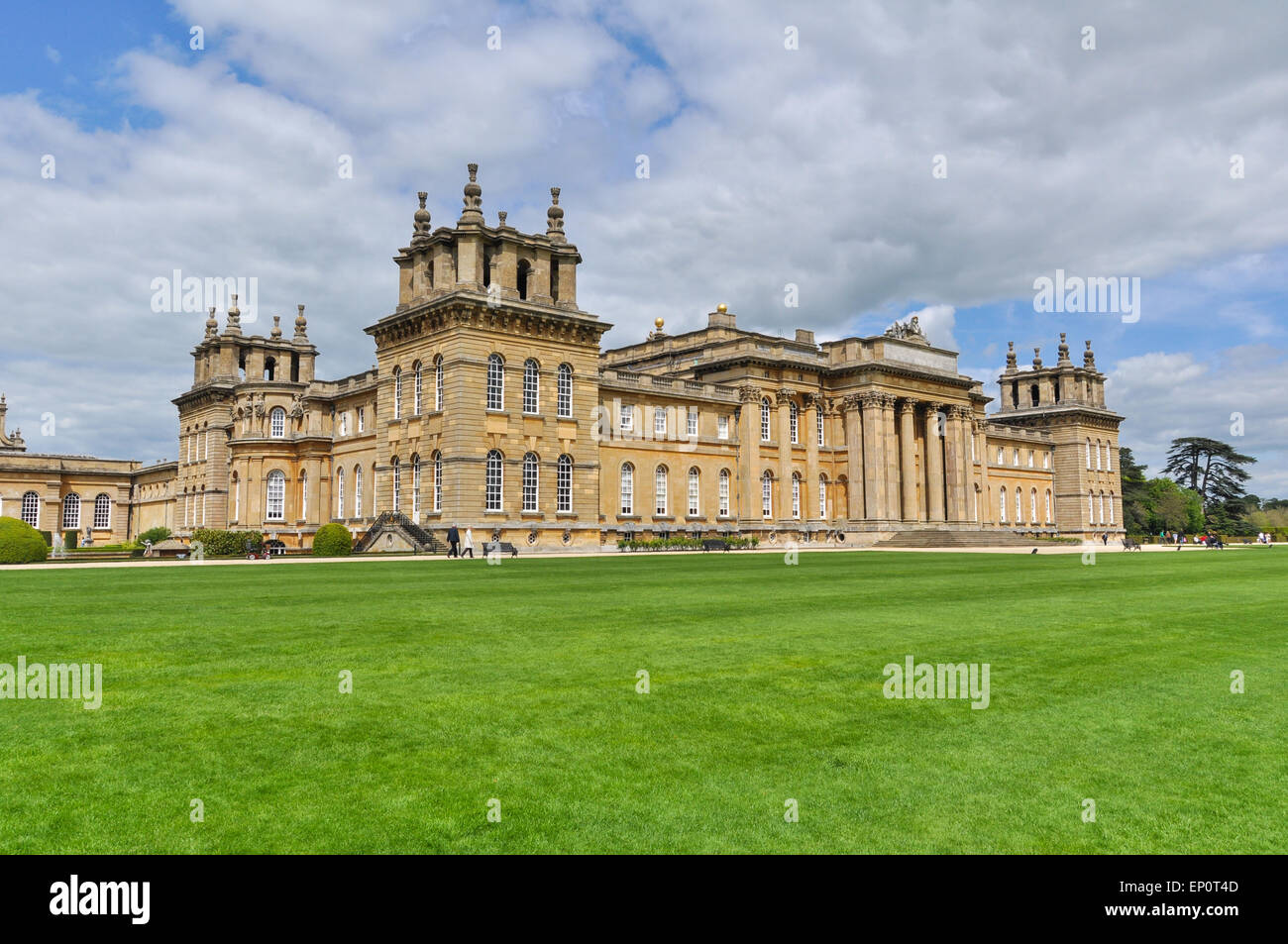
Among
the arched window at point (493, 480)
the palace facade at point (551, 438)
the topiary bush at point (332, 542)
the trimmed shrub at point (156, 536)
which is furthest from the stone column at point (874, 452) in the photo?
the trimmed shrub at point (156, 536)

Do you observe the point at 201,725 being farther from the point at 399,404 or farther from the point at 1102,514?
the point at 1102,514

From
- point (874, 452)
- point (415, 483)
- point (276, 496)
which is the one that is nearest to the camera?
point (415, 483)

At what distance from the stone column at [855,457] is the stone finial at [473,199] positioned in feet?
100

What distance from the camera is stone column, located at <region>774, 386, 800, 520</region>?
6194 cm

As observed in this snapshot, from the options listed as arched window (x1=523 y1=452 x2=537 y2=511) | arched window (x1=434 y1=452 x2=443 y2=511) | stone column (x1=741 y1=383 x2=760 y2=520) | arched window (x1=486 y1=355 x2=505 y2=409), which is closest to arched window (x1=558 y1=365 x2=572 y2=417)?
arched window (x1=523 y1=452 x2=537 y2=511)

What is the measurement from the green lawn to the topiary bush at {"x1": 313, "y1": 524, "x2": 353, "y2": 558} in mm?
29762

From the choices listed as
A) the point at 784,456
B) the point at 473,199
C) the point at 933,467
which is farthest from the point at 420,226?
the point at 933,467

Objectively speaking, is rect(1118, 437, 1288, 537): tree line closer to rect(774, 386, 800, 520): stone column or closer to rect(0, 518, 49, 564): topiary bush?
rect(774, 386, 800, 520): stone column

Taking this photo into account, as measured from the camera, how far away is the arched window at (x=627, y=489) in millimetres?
54375

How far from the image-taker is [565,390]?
159 ft

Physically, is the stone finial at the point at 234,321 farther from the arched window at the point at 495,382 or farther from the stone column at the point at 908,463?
the stone column at the point at 908,463

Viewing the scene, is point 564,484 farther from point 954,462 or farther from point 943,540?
point 954,462

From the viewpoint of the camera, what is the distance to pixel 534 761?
6.00 meters

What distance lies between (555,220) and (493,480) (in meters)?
14.5
